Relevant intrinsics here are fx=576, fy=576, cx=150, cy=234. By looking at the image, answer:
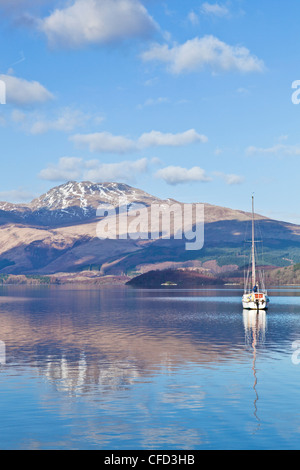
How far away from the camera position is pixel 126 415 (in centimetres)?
4131

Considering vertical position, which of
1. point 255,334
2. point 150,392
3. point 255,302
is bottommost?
point 255,334

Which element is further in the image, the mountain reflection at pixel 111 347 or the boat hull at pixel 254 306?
the boat hull at pixel 254 306

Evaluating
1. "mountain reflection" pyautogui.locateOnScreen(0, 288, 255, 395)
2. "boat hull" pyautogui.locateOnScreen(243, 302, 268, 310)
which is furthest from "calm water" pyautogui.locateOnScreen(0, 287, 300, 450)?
"boat hull" pyautogui.locateOnScreen(243, 302, 268, 310)

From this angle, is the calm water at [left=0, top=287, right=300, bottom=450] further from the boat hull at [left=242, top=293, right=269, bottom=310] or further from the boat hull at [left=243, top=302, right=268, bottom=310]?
the boat hull at [left=242, top=293, right=269, bottom=310]

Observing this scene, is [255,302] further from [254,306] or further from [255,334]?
[255,334]

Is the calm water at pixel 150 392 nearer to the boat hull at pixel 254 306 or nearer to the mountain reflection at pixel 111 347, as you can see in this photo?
the mountain reflection at pixel 111 347

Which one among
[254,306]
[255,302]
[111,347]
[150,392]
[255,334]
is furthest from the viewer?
[255,302]

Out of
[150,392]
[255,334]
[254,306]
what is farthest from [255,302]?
[150,392]

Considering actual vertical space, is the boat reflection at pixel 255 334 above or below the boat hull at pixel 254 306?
below

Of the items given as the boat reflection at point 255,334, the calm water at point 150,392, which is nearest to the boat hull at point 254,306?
the boat reflection at point 255,334

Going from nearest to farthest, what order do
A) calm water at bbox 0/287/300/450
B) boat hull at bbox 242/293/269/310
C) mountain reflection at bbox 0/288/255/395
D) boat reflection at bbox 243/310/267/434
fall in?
calm water at bbox 0/287/300/450 → boat reflection at bbox 243/310/267/434 → mountain reflection at bbox 0/288/255/395 → boat hull at bbox 242/293/269/310

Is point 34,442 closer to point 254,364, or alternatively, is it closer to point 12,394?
point 12,394

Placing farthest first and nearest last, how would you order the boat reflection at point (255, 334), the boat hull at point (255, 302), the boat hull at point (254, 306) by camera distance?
the boat hull at point (255, 302), the boat hull at point (254, 306), the boat reflection at point (255, 334)

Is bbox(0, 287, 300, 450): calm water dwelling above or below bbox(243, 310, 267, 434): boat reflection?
above
